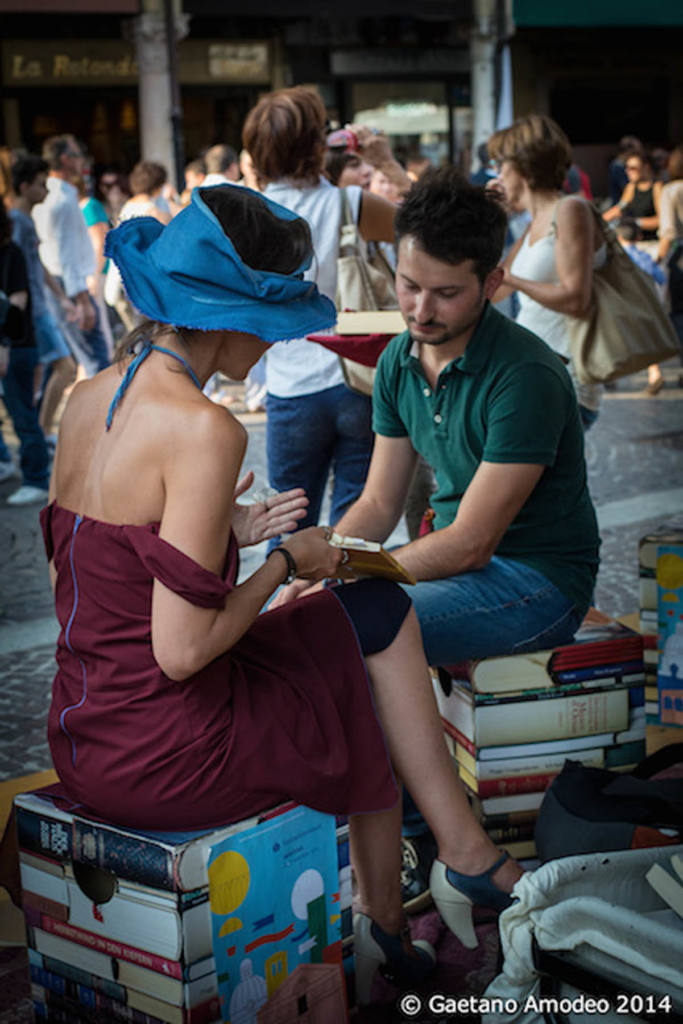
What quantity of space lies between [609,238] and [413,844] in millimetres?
2365

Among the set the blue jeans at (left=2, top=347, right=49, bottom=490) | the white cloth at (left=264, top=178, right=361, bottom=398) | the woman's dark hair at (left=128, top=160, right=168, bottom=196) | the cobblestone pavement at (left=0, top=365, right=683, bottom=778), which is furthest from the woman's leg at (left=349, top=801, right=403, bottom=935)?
the woman's dark hair at (left=128, top=160, right=168, bottom=196)

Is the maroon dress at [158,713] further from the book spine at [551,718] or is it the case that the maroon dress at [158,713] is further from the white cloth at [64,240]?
Result: the white cloth at [64,240]

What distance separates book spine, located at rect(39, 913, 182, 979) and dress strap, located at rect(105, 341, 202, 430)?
866mm

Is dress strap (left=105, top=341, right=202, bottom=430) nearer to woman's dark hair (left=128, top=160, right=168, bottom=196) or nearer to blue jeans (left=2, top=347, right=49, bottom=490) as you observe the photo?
blue jeans (left=2, top=347, right=49, bottom=490)

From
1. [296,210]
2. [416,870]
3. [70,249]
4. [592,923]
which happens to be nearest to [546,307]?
[296,210]

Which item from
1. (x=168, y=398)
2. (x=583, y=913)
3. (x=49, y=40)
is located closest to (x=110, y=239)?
(x=168, y=398)

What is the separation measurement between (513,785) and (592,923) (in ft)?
2.57

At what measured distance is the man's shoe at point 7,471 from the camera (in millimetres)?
7810

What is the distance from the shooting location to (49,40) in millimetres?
18844

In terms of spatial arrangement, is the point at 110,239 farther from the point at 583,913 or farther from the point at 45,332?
the point at 45,332

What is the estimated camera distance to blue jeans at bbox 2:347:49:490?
727 cm

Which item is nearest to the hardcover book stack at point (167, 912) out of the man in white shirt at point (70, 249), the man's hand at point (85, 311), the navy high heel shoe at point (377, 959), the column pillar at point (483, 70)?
the navy high heel shoe at point (377, 959)

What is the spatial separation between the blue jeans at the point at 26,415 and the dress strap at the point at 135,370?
17.0 ft

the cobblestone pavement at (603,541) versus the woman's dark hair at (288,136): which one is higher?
the woman's dark hair at (288,136)
